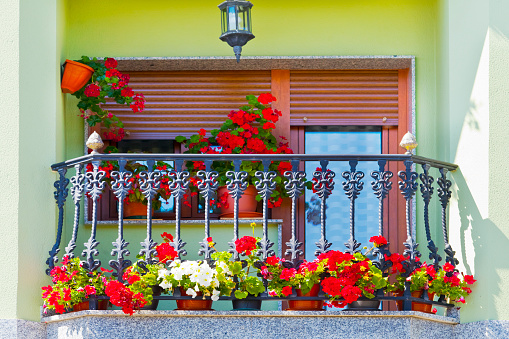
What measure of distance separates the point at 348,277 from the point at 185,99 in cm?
287

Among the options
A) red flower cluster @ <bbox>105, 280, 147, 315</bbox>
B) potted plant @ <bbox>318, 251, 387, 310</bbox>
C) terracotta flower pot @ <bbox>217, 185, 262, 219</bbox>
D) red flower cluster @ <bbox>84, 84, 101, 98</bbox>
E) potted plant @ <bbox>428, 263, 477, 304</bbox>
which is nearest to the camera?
red flower cluster @ <bbox>105, 280, 147, 315</bbox>

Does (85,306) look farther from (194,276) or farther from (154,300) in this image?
(194,276)

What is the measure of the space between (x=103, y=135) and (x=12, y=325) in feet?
7.76

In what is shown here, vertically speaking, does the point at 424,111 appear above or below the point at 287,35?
below

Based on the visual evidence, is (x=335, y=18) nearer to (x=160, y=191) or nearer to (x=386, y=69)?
(x=386, y=69)

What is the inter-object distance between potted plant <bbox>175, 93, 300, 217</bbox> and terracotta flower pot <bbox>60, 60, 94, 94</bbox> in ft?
3.80

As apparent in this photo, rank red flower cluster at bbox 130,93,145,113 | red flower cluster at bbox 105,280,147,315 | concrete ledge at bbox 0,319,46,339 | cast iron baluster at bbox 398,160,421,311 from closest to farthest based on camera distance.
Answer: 1. red flower cluster at bbox 105,280,147,315
2. concrete ledge at bbox 0,319,46,339
3. cast iron baluster at bbox 398,160,421,311
4. red flower cluster at bbox 130,93,145,113

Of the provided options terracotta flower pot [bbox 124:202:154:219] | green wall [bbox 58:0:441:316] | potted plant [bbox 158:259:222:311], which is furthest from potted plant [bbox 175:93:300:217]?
potted plant [bbox 158:259:222:311]

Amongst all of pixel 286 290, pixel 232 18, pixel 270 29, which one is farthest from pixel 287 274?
pixel 270 29

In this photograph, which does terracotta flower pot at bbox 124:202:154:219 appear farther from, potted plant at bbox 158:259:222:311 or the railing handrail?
potted plant at bbox 158:259:222:311

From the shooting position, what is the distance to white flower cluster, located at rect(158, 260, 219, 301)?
7609mm

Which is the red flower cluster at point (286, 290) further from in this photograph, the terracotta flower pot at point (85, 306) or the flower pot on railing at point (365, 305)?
the terracotta flower pot at point (85, 306)

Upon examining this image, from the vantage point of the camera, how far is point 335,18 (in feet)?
30.6

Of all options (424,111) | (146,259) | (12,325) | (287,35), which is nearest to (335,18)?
(287,35)
